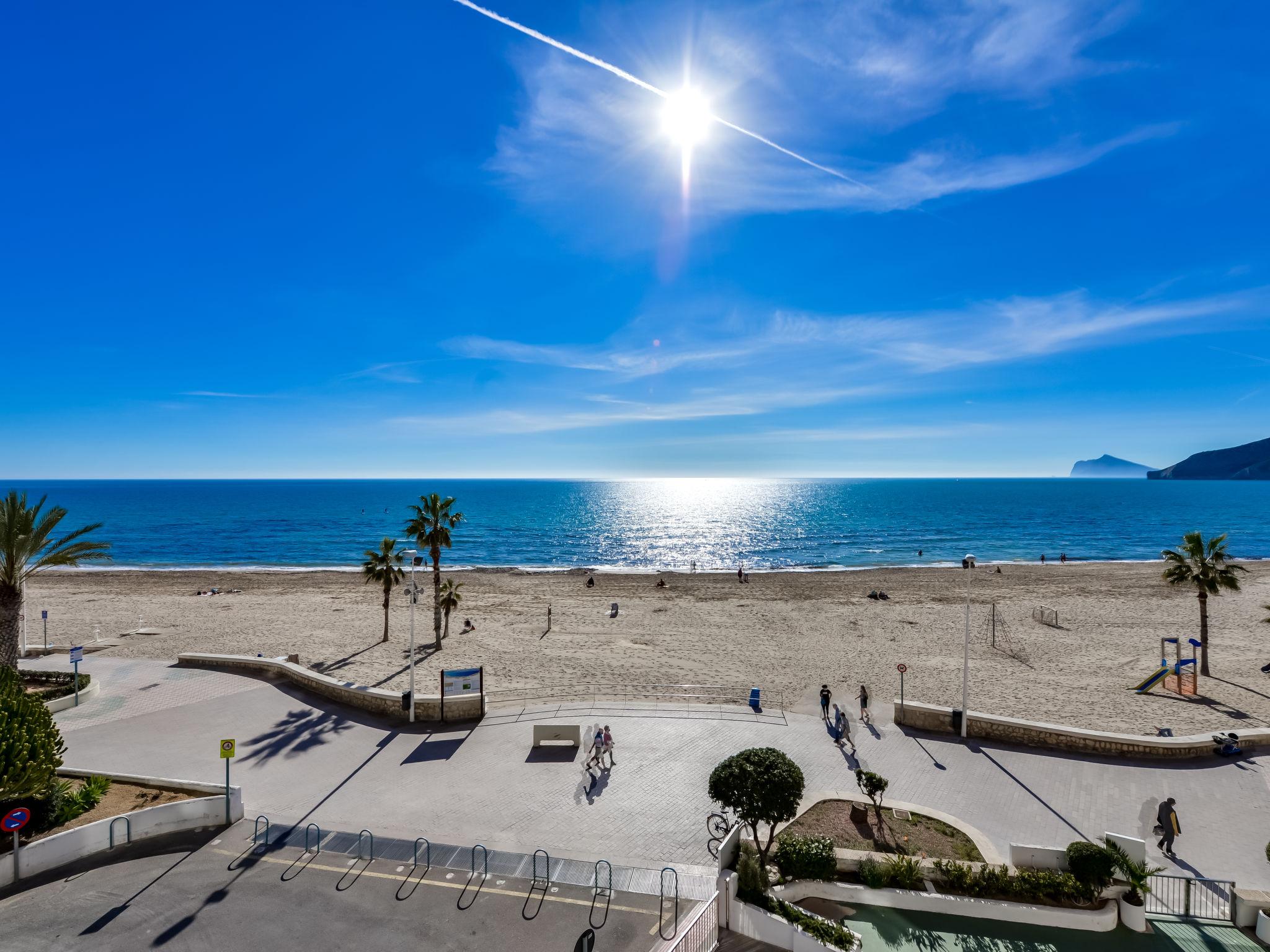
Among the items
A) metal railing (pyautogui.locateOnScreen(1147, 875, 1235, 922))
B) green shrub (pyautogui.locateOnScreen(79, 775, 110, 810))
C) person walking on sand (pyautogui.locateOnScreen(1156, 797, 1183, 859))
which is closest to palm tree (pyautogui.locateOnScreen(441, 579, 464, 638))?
green shrub (pyautogui.locateOnScreen(79, 775, 110, 810))

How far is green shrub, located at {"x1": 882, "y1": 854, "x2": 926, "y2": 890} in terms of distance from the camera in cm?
1062

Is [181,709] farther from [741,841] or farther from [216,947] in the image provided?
[741,841]

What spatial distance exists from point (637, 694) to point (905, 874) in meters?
13.1

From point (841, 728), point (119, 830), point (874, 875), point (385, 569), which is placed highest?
point (385, 569)

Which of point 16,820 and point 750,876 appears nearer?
point 750,876

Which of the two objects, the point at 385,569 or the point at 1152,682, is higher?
the point at 385,569

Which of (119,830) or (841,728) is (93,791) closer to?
(119,830)

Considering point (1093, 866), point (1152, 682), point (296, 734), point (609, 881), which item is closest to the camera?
point (1093, 866)

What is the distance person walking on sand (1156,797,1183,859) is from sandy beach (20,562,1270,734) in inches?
333

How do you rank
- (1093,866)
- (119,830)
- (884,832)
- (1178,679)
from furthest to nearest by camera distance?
1. (1178,679)
2. (884,832)
3. (119,830)
4. (1093,866)

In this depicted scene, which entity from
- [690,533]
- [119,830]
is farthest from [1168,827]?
[690,533]

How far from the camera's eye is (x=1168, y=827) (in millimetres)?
12586

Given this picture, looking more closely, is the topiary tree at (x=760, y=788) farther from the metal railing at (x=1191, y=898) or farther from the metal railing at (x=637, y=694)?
the metal railing at (x=637, y=694)

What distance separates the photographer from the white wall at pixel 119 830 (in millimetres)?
10930
